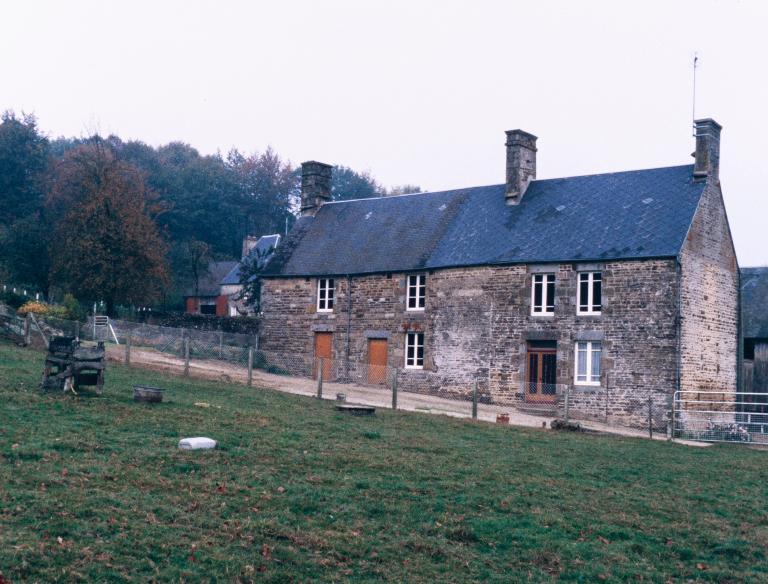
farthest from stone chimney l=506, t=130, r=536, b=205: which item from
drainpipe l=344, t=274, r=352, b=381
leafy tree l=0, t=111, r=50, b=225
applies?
leafy tree l=0, t=111, r=50, b=225

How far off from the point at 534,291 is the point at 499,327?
74.1 inches

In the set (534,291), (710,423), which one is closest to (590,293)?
(534,291)

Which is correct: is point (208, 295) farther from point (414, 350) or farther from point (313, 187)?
point (414, 350)

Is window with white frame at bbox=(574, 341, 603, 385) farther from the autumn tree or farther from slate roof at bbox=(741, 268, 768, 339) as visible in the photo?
the autumn tree

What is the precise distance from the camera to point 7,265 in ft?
166

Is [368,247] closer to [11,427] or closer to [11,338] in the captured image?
[11,338]

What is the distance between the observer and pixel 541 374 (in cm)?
3322

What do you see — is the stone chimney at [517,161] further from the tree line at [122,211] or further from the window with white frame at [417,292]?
the tree line at [122,211]

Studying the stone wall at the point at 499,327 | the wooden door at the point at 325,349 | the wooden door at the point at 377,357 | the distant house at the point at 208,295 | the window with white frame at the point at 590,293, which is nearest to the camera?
the stone wall at the point at 499,327

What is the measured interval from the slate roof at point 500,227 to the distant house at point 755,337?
782 centimetres

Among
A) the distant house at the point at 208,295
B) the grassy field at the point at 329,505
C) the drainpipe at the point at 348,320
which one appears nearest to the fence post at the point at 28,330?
the grassy field at the point at 329,505

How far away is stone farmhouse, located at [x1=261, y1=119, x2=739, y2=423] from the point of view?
31.1 metres

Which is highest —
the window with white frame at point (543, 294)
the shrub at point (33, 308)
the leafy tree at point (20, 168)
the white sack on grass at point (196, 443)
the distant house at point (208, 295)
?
the leafy tree at point (20, 168)

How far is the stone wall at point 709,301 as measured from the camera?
3108 centimetres
